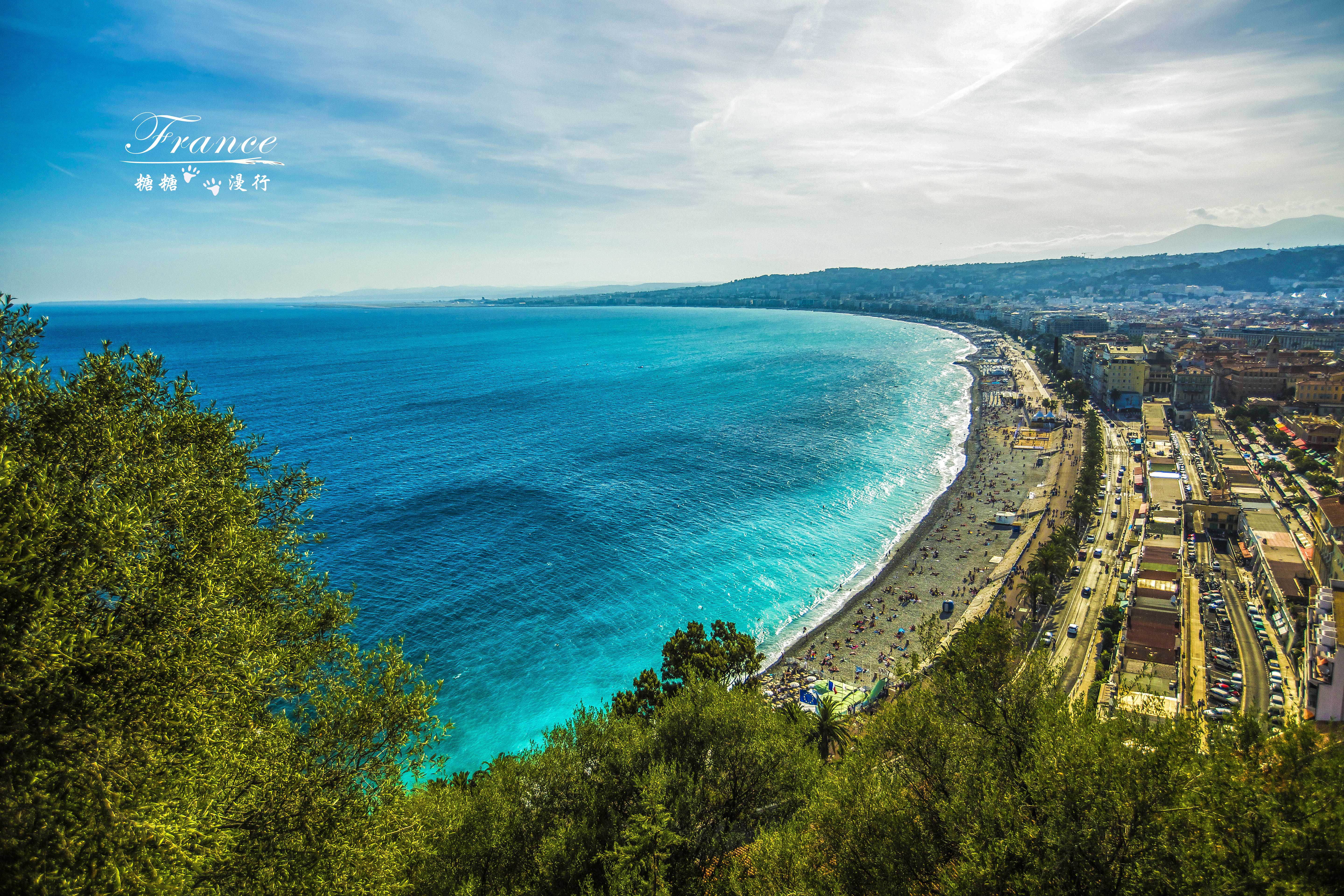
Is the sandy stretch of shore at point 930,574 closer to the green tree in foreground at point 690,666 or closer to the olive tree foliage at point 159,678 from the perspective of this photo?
the green tree in foreground at point 690,666

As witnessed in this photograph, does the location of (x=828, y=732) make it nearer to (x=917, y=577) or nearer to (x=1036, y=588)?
(x=1036, y=588)

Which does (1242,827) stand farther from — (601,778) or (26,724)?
(26,724)

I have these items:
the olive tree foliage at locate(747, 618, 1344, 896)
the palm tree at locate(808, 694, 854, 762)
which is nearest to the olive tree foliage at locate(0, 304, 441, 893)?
the olive tree foliage at locate(747, 618, 1344, 896)

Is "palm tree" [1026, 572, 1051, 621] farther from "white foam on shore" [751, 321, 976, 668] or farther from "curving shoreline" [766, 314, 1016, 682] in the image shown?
"white foam on shore" [751, 321, 976, 668]

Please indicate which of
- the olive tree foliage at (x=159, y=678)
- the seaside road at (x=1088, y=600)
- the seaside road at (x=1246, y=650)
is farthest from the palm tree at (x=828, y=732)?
the olive tree foliage at (x=159, y=678)

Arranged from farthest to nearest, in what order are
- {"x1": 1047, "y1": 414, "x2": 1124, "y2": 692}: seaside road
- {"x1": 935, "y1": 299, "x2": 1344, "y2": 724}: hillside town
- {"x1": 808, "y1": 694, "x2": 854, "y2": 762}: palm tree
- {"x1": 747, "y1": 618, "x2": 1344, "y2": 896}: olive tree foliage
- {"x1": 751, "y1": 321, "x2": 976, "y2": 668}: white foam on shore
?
{"x1": 751, "y1": 321, "x2": 976, "y2": 668}: white foam on shore, {"x1": 1047, "y1": 414, "x2": 1124, "y2": 692}: seaside road, {"x1": 935, "y1": 299, "x2": 1344, "y2": 724}: hillside town, {"x1": 808, "y1": 694, "x2": 854, "y2": 762}: palm tree, {"x1": 747, "y1": 618, "x2": 1344, "y2": 896}: olive tree foliage
